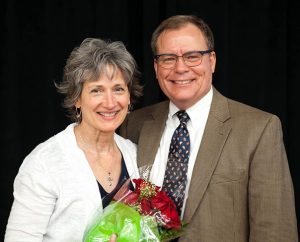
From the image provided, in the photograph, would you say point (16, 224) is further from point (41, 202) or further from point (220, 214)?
point (220, 214)

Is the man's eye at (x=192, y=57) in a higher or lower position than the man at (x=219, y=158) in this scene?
higher

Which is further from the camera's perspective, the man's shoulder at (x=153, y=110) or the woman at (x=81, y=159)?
the man's shoulder at (x=153, y=110)

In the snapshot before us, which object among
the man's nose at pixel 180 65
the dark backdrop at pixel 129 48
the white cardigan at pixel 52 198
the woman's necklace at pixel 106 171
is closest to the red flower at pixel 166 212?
the white cardigan at pixel 52 198

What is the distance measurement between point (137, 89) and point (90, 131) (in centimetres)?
31

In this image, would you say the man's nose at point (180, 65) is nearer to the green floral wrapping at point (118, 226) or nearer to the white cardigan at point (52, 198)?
the white cardigan at point (52, 198)

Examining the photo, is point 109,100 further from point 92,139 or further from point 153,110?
point 153,110

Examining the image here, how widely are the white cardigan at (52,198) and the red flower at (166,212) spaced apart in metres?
0.24

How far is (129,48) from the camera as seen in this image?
11.9 feet

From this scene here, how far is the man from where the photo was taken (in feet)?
8.02

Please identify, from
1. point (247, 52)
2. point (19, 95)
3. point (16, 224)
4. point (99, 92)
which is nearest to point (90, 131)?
point (99, 92)

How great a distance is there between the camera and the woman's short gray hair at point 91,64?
2.45 m

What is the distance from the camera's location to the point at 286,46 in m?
3.60

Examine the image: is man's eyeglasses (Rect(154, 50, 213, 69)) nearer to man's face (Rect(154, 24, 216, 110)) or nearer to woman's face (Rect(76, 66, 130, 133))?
man's face (Rect(154, 24, 216, 110))

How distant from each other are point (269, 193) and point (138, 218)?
674mm
